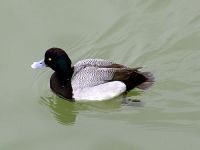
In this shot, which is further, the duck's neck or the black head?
the duck's neck

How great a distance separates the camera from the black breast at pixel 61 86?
8.97 metres

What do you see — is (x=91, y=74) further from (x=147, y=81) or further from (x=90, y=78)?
(x=147, y=81)

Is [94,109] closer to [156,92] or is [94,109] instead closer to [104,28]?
[156,92]

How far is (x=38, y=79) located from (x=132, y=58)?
62.6 inches

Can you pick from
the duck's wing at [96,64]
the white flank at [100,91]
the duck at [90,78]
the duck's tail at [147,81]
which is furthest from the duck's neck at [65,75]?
the duck's tail at [147,81]

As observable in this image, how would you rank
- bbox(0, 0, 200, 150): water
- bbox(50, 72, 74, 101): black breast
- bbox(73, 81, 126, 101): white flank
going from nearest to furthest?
1. bbox(0, 0, 200, 150): water
2. bbox(73, 81, 126, 101): white flank
3. bbox(50, 72, 74, 101): black breast

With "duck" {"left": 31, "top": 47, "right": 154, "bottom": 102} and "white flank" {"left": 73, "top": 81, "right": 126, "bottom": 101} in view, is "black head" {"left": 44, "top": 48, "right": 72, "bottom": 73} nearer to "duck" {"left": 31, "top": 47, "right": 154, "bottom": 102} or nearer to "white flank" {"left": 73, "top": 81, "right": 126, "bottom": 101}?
"duck" {"left": 31, "top": 47, "right": 154, "bottom": 102}

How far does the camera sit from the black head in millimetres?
8836

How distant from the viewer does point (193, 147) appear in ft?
26.0

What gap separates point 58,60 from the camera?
8.91m

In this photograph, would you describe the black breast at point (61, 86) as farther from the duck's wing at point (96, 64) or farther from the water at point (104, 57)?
the duck's wing at point (96, 64)

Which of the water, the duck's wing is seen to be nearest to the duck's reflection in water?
the water

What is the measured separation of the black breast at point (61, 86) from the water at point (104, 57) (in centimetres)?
18

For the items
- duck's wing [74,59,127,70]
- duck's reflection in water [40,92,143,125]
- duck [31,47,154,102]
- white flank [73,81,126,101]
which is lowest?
duck's reflection in water [40,92,143,125]
